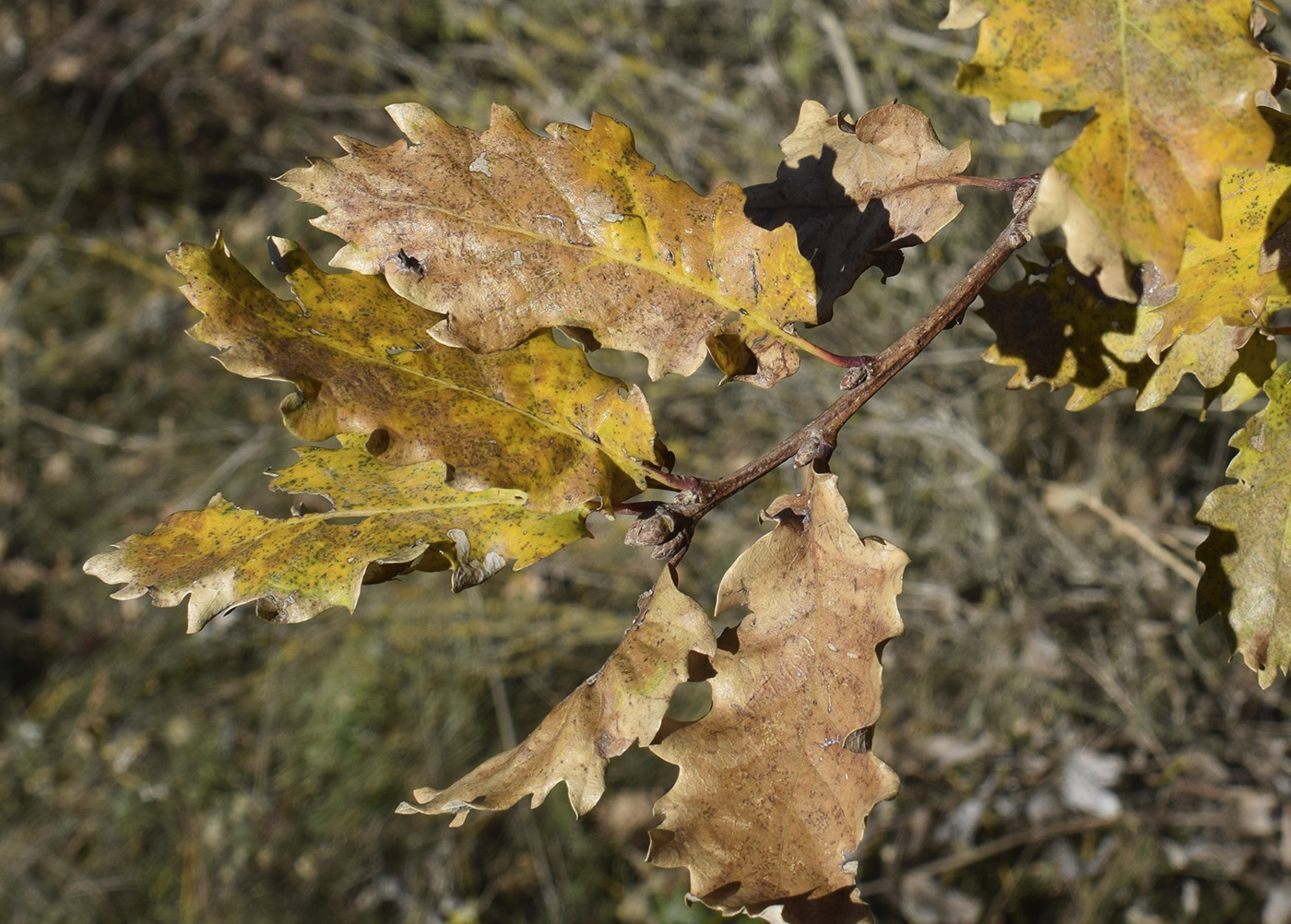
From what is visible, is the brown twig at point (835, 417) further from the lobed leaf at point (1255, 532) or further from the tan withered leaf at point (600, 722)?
the lobed leaf at point (1255, 532)

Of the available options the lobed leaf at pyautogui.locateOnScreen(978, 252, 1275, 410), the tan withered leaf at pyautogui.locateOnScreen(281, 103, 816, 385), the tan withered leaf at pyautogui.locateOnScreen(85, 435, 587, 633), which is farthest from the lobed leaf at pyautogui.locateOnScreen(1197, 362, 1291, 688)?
the tan withered leaf at pyautogui.locateOnScreen(85, 435, 587, 633)

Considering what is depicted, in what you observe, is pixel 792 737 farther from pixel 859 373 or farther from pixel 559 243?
pixel 559 243

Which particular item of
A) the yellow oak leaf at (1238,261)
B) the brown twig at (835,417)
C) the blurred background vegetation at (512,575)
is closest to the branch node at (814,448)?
the brown twig at (835,417)

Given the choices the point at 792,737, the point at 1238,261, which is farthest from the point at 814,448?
Result: the point at 1238,261

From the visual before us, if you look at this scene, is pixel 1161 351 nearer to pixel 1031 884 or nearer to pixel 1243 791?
pixel 1243 791

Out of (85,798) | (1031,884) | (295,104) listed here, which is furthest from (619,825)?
(295,104)

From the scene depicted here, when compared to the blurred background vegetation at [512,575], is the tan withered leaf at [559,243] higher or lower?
higher
